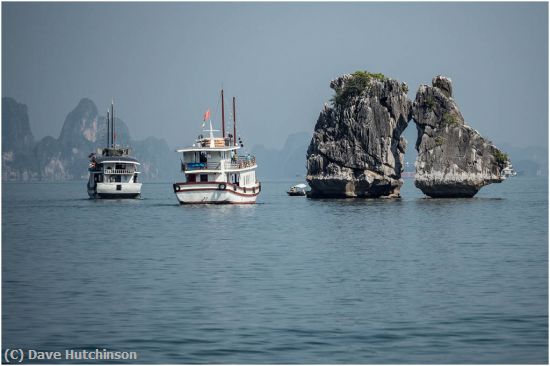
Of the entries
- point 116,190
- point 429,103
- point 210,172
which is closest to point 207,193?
point 210,172

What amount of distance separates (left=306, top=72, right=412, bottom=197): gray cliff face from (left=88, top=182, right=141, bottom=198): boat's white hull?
25938 mm

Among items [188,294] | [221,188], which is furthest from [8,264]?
[221,188]

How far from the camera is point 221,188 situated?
319 ft

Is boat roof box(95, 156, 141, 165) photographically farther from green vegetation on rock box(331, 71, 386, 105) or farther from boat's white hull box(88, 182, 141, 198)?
green vegetation on rock box(331, 71, 386, 105)

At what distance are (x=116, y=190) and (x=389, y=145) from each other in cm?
3741

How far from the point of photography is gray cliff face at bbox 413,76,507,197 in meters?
105

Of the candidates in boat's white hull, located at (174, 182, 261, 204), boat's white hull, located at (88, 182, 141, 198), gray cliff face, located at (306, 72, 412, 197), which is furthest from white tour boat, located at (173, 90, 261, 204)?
boat's white hull, located at (88, 182, 141, 198)

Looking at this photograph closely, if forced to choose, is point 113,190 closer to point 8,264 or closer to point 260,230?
point 260,230

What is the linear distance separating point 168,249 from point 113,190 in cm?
7200

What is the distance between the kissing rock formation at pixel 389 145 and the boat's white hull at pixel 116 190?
25660 mm

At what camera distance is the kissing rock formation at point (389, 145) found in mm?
105875

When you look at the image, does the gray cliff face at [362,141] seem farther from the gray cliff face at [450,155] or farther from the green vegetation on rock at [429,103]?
the gray cliff face at [450,155]

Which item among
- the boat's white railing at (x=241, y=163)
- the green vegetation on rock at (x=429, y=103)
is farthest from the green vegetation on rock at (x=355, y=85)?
the boat's white railing at (x=241, y=163)

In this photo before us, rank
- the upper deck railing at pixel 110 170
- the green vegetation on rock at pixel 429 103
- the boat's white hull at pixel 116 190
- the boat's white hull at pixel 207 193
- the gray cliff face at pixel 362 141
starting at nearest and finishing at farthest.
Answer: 1. the boat's white hull at pixel 207 193
2. the green vegetation on rock at pixel 429 103
3. the gray cliff face at pixel 362 141
4. the upper deck railing at pixel 110 170
5. the boat's white hull at pixel 116 190
